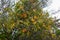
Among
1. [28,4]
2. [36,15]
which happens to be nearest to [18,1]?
[28,4]

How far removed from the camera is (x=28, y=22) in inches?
179

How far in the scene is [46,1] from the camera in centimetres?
520

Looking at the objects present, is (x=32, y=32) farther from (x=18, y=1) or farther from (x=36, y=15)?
(x=18, y=1)

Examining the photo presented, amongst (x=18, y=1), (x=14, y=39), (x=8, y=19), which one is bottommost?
(x=14, y=39)

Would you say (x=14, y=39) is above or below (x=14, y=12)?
below

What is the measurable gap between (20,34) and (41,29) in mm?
503

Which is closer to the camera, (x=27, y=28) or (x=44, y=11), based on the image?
(x=27, y=28)

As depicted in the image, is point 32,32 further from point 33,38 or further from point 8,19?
point 8,19

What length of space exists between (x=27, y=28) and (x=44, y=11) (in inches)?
24.9

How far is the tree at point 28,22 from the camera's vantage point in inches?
180

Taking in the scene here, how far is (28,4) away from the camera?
4793 mm

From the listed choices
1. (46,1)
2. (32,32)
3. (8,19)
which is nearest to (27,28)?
(32,32)

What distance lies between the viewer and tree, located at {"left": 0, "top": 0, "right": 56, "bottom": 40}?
4.56 metres

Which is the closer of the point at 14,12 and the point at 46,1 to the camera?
the point at 14,12
